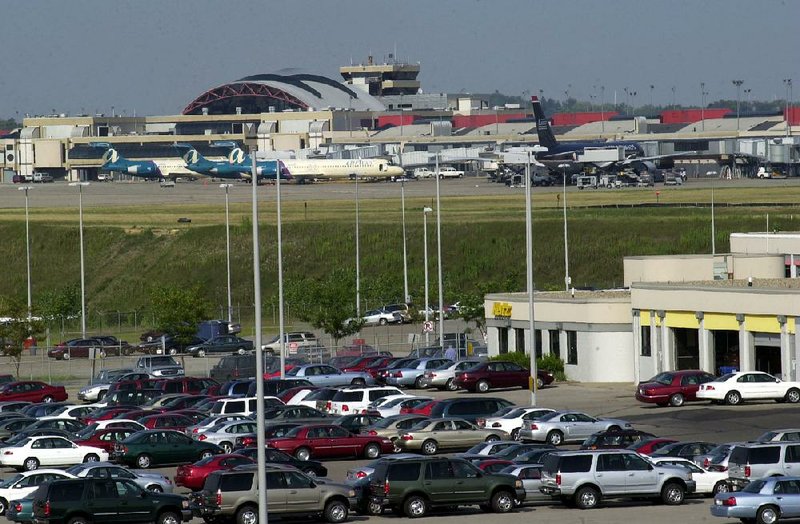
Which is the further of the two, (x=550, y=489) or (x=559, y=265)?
(x=559, y=265)

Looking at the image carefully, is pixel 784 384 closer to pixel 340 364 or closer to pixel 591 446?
pixel 591 446

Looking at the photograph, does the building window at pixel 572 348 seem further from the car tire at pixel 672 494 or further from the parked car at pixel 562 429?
the car tire at pixel 672 494

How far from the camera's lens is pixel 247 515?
2981 cm

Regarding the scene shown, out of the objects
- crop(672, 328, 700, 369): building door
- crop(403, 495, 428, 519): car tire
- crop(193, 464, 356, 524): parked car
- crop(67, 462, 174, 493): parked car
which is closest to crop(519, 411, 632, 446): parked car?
crop(403, 495, 428, 519): car tire

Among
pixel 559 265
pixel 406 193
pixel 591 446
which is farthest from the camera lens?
pixel 406 193

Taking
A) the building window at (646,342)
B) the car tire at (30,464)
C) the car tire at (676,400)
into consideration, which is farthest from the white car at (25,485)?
the building window at (646,342)

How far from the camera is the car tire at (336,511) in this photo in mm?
30531

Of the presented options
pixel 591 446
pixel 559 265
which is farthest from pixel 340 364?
pixel 559 265

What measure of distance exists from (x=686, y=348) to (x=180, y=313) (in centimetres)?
2807

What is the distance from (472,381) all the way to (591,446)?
62.2ft

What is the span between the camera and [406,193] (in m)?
162

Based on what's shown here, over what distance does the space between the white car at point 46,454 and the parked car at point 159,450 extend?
0.70 meters

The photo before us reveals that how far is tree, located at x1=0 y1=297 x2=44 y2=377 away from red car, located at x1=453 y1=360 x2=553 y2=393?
74.4 feet

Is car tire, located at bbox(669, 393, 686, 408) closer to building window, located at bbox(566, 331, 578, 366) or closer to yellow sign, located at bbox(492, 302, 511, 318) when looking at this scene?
building window, located at bbox(566, 331, 578, 366)
